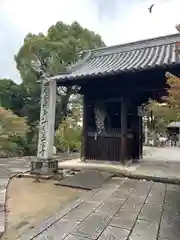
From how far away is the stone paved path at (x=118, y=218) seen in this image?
3.02 m

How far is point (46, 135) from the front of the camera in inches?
279

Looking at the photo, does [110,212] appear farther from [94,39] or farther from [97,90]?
[94,39]

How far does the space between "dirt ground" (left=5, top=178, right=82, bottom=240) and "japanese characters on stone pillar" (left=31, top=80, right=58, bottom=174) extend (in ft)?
1.80

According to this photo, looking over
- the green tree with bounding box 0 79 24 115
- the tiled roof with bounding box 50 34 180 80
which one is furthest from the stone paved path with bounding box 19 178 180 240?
the green tree with bounding box 0 79 24 115

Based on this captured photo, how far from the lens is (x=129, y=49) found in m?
10.8

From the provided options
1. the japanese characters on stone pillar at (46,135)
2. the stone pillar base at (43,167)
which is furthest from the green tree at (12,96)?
the stone pillar base at (43,167)

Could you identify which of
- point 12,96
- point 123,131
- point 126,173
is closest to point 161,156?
point 123,131

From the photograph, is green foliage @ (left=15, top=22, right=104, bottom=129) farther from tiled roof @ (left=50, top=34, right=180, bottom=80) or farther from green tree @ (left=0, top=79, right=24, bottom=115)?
tiled roof @ (left=50, top=34, right=180, bottom=80)

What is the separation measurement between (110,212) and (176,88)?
1976mm

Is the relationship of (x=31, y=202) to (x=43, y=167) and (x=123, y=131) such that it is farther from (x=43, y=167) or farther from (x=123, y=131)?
(x=123, y=131)

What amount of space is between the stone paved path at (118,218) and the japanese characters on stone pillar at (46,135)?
217 cm

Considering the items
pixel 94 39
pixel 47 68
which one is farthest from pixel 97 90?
pixel 94 39

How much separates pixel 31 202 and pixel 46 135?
104 inches

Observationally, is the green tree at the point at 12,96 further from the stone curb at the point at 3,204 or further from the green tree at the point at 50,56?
the stone curb at the point at 3,204
